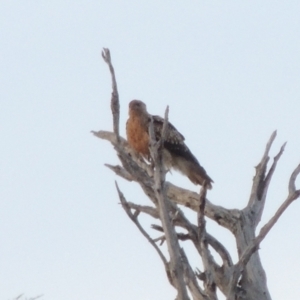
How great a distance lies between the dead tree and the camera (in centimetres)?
540

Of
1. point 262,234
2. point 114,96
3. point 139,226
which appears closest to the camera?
point 139,226

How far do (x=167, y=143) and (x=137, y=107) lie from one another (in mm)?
741

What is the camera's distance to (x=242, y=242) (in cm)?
775

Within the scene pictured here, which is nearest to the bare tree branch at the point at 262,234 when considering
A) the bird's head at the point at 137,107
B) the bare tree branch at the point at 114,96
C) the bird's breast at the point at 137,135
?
the bare tree branch at the point at 114,96

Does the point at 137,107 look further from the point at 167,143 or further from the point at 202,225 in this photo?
the point at 202,225

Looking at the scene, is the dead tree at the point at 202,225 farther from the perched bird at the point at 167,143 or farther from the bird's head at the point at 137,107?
the bird's head at the point at 137,107

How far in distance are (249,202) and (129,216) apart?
9.39 ft

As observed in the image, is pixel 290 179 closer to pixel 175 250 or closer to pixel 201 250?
pixel 201 250

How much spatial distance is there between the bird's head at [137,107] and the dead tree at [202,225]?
2.27 meters

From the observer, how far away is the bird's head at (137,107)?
484 inches

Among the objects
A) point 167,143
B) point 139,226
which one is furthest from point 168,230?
point 167,143

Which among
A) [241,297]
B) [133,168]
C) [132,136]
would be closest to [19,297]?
[133,168]

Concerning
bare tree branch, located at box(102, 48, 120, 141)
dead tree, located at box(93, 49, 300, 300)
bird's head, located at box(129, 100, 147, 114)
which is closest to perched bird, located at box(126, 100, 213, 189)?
bird's head, located at box(129, 100, 147, 114)

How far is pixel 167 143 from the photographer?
40.1 ft
